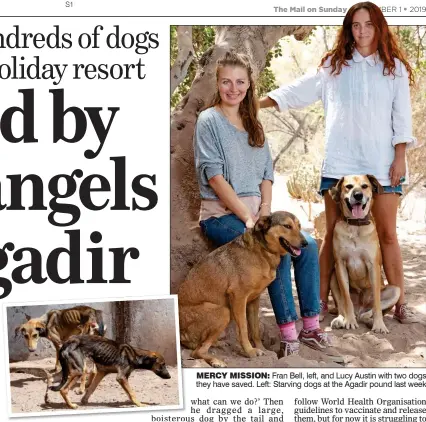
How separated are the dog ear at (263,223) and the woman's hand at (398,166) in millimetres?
923

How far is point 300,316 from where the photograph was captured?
189 inches

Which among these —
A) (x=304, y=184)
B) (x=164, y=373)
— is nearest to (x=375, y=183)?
(x=304, y=184)

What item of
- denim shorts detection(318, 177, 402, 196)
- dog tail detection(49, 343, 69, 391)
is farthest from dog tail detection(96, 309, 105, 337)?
denim shorts detection(318, 177, 402, 196)

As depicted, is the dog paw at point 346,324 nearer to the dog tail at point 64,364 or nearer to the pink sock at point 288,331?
the pink sock at point 288,331

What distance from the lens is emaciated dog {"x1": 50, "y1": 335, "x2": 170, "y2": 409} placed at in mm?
4168

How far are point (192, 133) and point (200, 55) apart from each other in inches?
24.9

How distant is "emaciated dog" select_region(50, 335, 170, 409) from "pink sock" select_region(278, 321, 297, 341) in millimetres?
763

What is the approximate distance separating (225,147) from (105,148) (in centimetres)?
75

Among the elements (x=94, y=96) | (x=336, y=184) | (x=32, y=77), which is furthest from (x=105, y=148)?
(x=336, y=184)

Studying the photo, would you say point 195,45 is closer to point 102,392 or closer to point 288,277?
point 288,277

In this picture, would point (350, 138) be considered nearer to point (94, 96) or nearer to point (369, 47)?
point (369, 47)

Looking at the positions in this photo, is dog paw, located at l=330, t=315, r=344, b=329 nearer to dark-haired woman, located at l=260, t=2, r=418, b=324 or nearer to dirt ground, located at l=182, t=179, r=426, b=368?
dirt ground, located at l=182, t=179, r=426, b=368

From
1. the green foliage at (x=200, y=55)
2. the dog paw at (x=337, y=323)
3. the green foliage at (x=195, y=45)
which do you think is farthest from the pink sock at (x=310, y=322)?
the green foliage at (x=195, y=45)

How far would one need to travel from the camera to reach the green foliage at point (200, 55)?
4.83 meters
